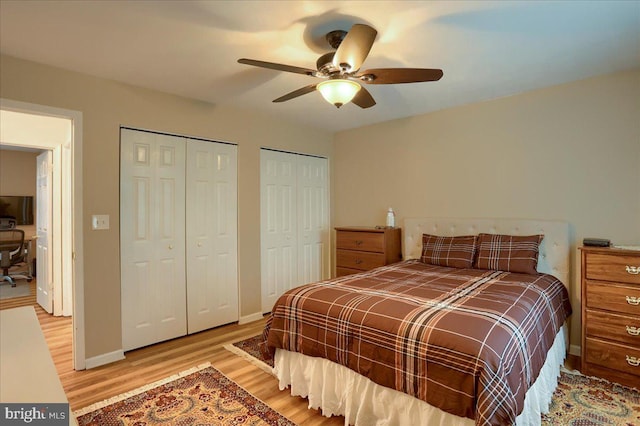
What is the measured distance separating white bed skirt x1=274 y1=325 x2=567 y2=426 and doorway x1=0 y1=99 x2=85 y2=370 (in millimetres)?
1686

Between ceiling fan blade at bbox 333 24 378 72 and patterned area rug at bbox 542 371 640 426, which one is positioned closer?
ceiling fan blade at bbox 333 24 378 72

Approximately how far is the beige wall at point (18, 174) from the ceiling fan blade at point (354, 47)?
6.95 m

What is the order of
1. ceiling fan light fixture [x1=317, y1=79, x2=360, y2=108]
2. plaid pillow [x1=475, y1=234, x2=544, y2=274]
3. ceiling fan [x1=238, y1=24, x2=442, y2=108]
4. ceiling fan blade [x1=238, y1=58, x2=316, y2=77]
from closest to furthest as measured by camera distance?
1. ceiling fan [x1=238, y1=24, x2=442, y2=108]
2. ceiling fan blade [x1=238, y1=58, x2=316, y2=77]
3. ceiling fan light fixture [x1=317, y1=79, x2=360, y2=108]
4. plaid pillow [x1=475, y1=234, x2=544, y2=274]

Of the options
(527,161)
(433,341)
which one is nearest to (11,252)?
(433,341)

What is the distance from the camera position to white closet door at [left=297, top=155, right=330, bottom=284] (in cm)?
436

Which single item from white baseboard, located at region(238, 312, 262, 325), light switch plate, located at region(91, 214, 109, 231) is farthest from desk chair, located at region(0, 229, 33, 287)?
white baseboard, located at region(238, 312, 262, 325)

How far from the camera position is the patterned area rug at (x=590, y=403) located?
195 cm

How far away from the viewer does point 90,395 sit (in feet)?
7.44

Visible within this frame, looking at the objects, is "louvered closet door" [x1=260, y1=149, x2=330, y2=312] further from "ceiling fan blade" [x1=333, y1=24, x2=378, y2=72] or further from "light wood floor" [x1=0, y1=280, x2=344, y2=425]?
"ceiling fan blade" [x1=333, y1=24, x2=378, y2=72]

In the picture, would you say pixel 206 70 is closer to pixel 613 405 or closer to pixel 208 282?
pixel 208 282

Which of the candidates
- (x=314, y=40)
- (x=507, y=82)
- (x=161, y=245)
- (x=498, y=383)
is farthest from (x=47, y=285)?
(x=507, y=82)

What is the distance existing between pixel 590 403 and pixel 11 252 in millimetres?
7534

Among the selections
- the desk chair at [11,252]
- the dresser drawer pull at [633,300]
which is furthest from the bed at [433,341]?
the desk chair at [11,252]

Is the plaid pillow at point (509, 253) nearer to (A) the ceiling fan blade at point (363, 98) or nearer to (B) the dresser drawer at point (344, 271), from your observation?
(B) the dresser drawer at point (344, 271)
